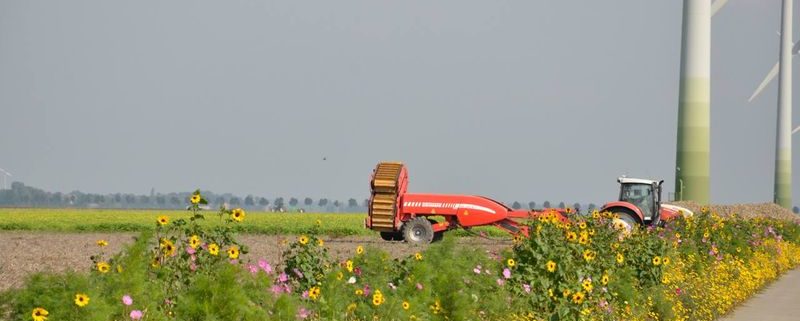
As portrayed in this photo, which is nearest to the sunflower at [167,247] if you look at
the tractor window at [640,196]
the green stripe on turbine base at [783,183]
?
the tractor window at [640,196]

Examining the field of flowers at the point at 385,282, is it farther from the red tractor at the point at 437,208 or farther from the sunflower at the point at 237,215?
the red tractor at the point at 437,208

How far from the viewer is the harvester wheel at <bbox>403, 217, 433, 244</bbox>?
36750 mm

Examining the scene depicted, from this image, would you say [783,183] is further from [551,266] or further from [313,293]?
[313,293]

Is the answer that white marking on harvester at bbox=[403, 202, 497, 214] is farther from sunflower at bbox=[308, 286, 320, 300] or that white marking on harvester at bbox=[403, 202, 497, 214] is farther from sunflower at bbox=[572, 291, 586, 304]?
sunflower at bbox=[308, 286, 320, 300]

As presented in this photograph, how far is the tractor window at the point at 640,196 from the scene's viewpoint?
36500 millimetres

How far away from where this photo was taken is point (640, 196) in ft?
120

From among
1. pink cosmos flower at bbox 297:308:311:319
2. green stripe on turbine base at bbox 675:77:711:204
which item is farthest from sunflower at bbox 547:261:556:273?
green stripe on turbine base at bbox 675:77:711:204

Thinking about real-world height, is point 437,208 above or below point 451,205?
below

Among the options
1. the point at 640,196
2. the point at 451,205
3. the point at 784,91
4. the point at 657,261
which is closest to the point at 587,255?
the point at 657,261

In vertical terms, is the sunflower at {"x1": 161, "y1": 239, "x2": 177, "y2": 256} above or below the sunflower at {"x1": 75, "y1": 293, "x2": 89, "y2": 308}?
above

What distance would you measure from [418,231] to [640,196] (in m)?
6.65

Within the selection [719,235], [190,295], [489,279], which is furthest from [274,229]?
[190,295]

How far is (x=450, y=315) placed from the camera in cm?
1112

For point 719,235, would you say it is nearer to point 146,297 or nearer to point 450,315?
point 450,315
